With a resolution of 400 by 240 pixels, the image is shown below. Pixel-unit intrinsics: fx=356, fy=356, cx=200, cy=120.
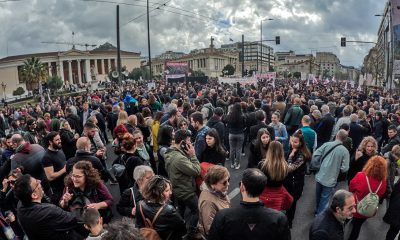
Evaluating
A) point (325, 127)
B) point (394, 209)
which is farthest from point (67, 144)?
point (325, 127)

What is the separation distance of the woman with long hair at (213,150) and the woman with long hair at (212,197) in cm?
194

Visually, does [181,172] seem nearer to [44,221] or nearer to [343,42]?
[44,221]

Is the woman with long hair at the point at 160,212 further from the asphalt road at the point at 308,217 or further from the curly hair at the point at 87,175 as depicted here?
the asphalt road at the point at 308,217

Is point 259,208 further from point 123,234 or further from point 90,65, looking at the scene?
point 90,65

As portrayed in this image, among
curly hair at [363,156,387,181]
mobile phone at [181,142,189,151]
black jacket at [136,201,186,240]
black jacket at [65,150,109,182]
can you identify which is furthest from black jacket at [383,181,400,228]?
black jacket at [65,150,109,182]

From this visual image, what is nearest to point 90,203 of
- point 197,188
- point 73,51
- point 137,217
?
point 137,217

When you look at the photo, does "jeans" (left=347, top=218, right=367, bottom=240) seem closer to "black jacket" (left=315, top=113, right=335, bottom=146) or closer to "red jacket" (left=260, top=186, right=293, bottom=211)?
"red jacket" (left=260, top=186, right=293, bottom=211)

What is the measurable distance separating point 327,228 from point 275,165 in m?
1.21

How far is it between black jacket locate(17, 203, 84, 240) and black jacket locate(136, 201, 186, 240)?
73 centimetres

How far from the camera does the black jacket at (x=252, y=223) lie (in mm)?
2762

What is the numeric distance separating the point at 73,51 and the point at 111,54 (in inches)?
566

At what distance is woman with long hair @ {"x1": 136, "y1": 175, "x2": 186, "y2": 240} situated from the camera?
304 cm

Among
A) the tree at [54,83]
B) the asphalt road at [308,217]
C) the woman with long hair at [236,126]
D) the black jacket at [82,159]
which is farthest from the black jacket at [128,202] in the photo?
the tree at [54,83]

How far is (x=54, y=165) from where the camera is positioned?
5008 mm
